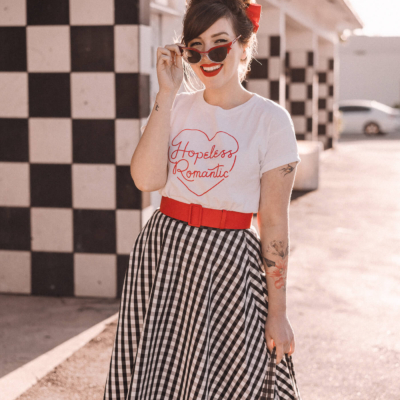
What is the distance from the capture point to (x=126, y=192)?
3238 millimetres

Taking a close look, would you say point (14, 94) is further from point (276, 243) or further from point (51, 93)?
point (276, 243)

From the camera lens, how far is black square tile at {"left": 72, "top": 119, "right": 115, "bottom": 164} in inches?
127

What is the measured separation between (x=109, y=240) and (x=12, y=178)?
2.15 feet

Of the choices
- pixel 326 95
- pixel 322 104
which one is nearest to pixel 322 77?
pixel 326 95

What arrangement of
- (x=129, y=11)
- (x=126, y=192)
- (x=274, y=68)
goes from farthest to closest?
(x=274, y=68)
(x=126, y=192)
(x=129, y=11)

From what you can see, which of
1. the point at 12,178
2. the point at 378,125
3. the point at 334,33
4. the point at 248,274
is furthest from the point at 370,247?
the point at 378,125

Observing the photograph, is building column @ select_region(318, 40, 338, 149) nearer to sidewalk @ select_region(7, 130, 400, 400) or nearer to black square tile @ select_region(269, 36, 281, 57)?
black square tile @ select_region(269, 36, 281, 57)

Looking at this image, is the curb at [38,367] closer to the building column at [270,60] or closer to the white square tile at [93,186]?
the white square tile at [93,186]

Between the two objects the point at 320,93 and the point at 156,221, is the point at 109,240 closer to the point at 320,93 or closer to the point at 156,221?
the point at 156,221

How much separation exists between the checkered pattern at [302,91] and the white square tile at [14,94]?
741cm

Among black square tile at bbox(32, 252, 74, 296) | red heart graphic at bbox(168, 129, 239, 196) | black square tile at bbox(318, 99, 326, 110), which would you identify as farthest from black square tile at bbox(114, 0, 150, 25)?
black square tile at bbox(318, 99, 326, 110)

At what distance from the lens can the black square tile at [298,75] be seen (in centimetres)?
1018

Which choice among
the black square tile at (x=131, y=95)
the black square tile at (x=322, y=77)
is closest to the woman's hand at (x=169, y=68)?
the black square tile at (x=131, y=95)

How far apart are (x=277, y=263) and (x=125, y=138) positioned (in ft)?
5.94
